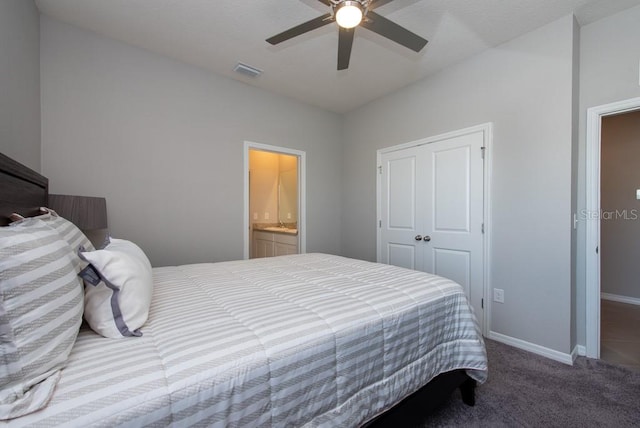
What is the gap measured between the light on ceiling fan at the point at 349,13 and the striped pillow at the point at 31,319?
1.73 metres

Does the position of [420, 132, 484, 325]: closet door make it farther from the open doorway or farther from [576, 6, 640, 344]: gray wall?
the open doorway

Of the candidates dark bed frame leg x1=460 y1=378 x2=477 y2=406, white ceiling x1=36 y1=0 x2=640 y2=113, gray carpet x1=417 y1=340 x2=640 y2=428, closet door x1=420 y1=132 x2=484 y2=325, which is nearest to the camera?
gray carpet x1=417 y1=340 x2=640 y2=428

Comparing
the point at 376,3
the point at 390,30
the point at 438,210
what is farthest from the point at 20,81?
the point at 438,210

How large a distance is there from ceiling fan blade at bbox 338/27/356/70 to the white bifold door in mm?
1471

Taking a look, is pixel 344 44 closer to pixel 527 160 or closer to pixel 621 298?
pixel 527 160

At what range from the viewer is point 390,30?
1.79 meters

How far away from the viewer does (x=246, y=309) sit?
1.18 meters

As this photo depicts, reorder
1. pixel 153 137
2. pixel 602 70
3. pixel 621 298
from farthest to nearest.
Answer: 1. pixel 621 298
2. pixel 153 137
3. pixel 602 70

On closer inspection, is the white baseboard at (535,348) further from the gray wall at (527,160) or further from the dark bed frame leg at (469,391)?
the dark bed frame leg at (469,391)

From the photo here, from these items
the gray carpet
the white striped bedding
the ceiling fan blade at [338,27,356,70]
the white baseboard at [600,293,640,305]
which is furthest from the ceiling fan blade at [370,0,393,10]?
the white baseboard at [600,293,640,305]

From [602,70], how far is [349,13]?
2137mm

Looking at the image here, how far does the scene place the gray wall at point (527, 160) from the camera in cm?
217

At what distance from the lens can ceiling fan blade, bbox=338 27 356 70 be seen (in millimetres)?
1764

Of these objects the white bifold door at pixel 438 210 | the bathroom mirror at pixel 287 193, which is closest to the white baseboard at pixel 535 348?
the white bifold door at pixel 438 210
